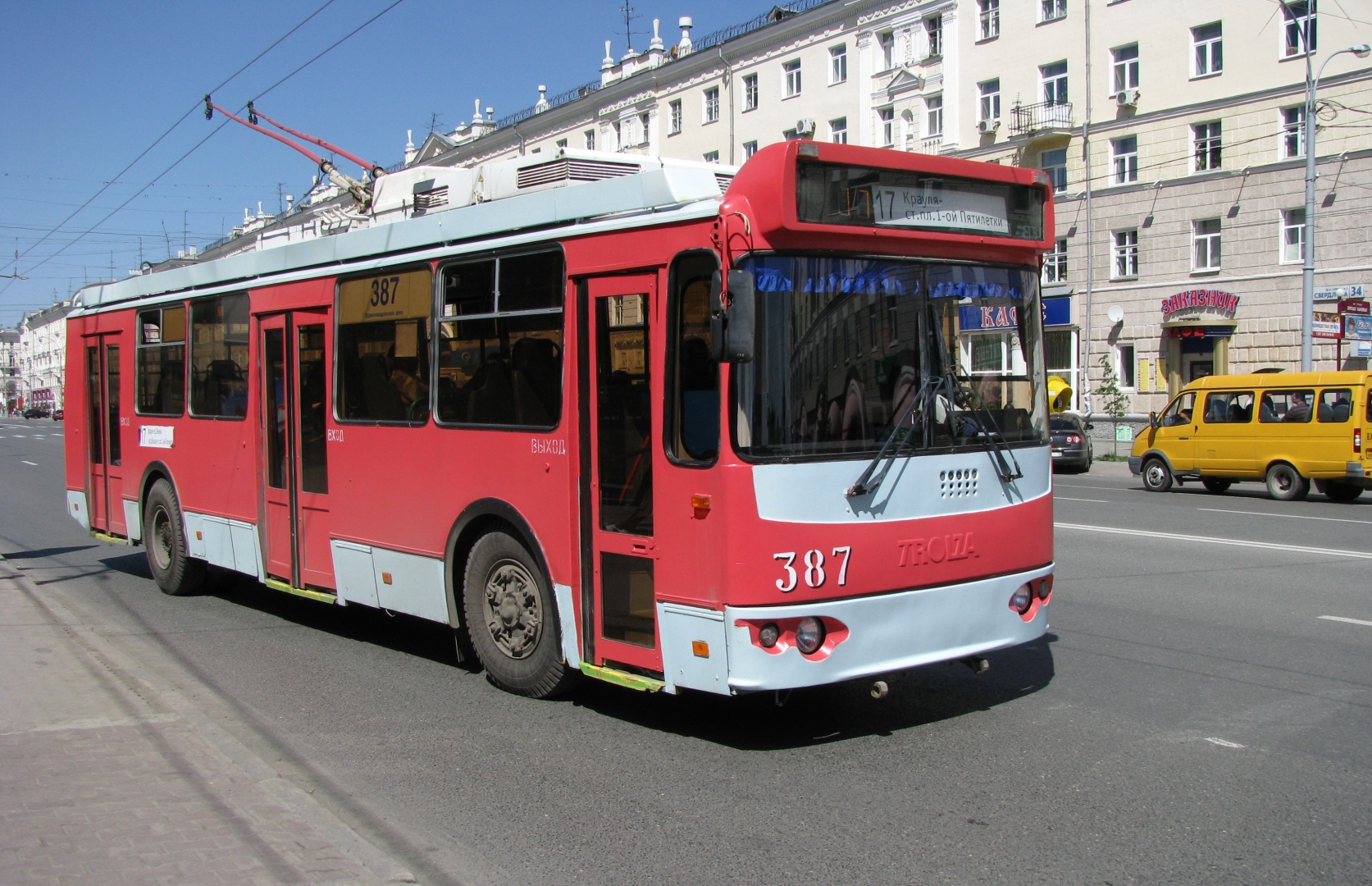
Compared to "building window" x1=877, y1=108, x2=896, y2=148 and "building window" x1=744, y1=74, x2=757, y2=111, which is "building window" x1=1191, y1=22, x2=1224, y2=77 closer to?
"building window" x1=877, y1=108, x2=896, y2=148

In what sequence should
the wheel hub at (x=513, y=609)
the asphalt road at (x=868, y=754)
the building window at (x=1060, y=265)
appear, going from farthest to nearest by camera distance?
the building window at (x=1060, y=265) < the wheel hub at (x=513, y=609) < the asphalt road at (x=868, y=754)

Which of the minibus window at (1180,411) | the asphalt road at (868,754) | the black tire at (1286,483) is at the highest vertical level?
the minibus window at (1180,411)

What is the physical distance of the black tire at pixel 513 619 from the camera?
22.1 feet

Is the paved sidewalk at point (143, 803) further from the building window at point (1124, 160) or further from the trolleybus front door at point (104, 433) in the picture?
the building window at point (1124, 160)

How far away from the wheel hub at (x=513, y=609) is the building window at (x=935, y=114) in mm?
40631

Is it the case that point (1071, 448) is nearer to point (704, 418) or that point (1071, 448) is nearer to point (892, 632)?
point (892, 632)

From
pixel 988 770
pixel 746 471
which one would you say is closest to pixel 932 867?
pixel 988 770

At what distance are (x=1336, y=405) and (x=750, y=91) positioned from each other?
118 feet

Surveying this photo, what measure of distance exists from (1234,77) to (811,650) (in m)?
36.3

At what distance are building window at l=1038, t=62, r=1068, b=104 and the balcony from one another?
23 centimetres

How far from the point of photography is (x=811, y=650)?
559cm

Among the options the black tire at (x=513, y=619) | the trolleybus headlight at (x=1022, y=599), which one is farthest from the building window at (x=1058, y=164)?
the black tire at (x=513, y=619)

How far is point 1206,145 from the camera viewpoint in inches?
1453

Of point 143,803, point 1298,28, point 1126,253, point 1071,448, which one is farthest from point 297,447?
point 1126,253
